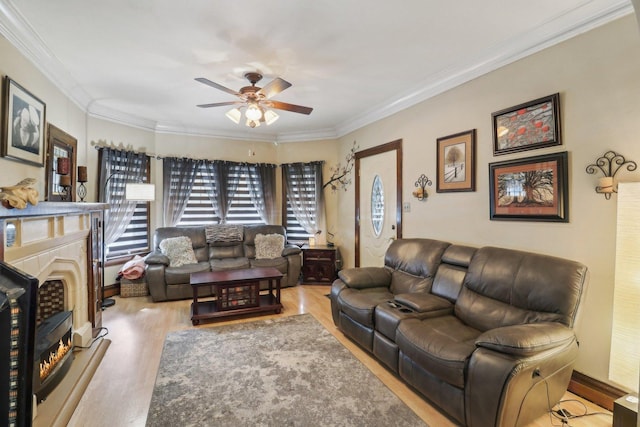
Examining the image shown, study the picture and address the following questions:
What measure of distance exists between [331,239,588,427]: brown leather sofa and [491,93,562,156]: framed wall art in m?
0.94

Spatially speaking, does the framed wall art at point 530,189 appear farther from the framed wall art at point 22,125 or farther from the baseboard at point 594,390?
the framed wall art at point 22,125

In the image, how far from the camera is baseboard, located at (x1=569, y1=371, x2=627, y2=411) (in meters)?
2.03

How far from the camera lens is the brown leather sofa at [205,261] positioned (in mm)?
4227

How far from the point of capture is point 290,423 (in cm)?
192

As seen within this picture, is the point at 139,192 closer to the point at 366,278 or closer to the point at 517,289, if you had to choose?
the point at 366,278

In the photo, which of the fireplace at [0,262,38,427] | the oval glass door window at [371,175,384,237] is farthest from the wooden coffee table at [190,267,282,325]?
the fireplace at [0,262,38,427]

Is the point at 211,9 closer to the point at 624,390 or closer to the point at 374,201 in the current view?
the point at 374,201

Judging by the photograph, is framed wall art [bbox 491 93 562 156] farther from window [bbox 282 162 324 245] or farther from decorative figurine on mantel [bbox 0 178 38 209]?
decorative figurine on mantel [bbox 0 178 38 209]

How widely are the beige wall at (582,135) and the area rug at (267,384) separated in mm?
1596

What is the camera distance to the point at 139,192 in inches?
170

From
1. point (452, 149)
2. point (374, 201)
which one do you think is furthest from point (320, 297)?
point (452, 149)

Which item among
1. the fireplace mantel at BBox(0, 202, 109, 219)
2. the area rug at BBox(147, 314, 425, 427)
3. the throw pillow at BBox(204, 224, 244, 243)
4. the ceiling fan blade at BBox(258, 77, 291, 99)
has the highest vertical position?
the ceiling fan blade at BBox(258, 77, 291, 99)

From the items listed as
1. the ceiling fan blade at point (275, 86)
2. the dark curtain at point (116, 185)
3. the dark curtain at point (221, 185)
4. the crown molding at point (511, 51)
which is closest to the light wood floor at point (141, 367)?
the dark curtain at point (116, 185)

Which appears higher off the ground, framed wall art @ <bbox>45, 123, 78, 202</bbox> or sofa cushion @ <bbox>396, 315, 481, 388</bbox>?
framed wall art @ <bbox>45, 123, 78, 202</bbox>
